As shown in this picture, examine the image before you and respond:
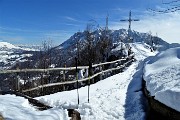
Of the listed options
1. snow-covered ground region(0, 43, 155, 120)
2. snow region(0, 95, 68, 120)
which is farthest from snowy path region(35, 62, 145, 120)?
snow region(0, 95, 68, 120)

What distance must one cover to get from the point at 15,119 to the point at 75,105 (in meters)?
4.10

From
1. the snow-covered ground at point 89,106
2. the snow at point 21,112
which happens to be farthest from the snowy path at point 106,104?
the snow at point 21,112

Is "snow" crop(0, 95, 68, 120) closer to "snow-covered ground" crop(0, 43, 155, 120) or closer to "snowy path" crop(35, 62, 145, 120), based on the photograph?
"snow-covered ground" crop(0, 43, 155, 120)

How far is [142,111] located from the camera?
1072cm

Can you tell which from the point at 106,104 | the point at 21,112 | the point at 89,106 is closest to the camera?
the point at 21,112

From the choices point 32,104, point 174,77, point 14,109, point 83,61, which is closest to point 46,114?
point 14,109

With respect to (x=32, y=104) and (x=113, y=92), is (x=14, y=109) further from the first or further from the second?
(x=113, y=92)

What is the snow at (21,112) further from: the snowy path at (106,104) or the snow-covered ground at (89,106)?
the snowy path at (106,104)

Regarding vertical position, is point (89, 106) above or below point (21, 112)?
below

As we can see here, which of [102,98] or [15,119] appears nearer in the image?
[15,119]

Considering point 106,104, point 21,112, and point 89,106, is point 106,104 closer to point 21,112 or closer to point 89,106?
point 89,106

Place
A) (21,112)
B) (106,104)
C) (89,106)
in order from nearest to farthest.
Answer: (21,112)
(89,106)
(106,104)

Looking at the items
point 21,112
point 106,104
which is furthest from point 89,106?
point 21,112

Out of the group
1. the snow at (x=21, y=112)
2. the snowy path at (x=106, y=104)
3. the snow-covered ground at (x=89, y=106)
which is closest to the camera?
the snow at (x=21, y=112)
